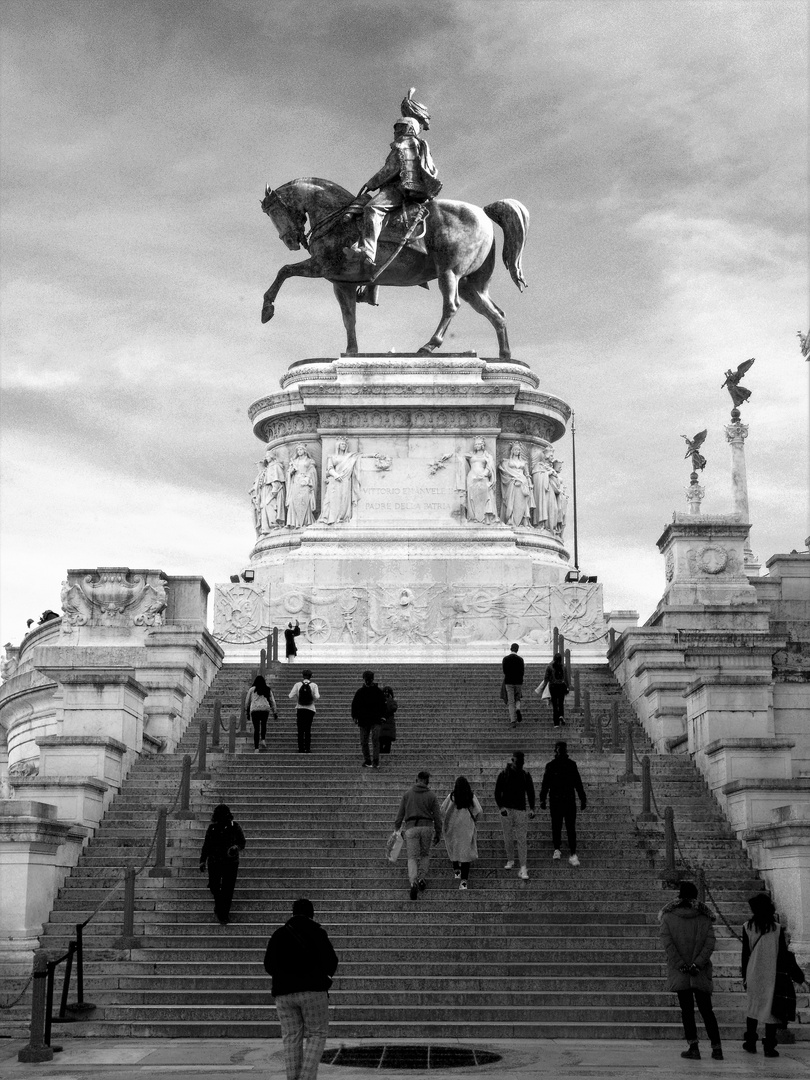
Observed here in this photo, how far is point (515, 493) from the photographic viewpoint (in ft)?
124

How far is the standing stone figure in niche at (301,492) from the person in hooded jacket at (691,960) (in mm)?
24665

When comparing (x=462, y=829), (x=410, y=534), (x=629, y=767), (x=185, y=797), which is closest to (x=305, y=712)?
(x=185, y=797)

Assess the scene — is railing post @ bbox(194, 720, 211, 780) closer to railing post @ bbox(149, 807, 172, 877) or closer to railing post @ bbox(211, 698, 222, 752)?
railing post @ bbox(211, 698, 222, 752)

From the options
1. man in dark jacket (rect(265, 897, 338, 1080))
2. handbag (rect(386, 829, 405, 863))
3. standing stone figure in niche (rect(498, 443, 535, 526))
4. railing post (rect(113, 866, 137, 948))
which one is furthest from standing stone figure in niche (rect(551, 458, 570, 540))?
man in dark jacket (rect(265, 897, 338, 1080))

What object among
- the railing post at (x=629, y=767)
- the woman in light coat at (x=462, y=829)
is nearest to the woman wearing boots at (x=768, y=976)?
the woman in light coat at (x=462, y=829)

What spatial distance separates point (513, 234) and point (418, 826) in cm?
2511

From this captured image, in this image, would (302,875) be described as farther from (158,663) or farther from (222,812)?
(158,663)

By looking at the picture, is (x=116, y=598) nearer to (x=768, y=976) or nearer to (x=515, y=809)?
(x=515, y=809)

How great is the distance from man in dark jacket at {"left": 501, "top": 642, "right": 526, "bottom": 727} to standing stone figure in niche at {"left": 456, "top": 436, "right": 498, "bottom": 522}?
1144 centimetres

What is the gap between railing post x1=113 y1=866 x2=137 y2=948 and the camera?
1722 centimetres

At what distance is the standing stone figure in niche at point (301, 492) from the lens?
1494 inches

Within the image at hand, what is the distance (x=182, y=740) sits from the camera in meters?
25.6

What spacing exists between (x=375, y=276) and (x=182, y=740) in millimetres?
17031

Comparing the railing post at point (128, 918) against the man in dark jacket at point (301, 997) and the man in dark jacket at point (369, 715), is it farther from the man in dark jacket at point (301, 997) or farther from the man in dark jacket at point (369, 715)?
the man in dark jacket at point (301, 997)
